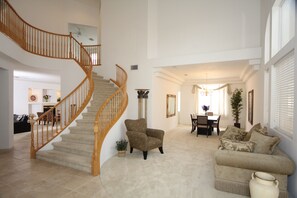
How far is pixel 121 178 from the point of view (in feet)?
10.7

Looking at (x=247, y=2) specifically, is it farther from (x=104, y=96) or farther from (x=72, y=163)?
(x=72, y=163)

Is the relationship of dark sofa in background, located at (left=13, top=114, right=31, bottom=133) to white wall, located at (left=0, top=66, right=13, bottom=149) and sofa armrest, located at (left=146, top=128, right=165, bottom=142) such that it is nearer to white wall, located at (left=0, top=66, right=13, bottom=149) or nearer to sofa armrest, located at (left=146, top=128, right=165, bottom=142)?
white wall, located at (left=0, top=66, right=13, bottom=149)

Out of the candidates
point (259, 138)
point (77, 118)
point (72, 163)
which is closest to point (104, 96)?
point (77, 118)

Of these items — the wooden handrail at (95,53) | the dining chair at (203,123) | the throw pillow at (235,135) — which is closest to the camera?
the throw pillow at (235,135)

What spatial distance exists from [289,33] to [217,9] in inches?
115

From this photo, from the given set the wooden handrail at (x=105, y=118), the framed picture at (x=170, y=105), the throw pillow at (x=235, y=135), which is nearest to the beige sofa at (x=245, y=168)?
the throw pillow at (x=235, y=135)

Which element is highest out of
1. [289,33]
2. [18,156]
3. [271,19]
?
[271,19]

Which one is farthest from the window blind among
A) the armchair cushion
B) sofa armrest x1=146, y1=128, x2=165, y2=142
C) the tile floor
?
the armchair cushion

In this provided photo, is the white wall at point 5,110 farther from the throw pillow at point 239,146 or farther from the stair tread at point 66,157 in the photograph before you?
the throw pillow at point 239,146

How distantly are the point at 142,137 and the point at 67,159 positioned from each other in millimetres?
1880

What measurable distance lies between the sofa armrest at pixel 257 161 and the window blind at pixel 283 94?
72cm

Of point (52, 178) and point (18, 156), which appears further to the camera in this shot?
point (18, 156)

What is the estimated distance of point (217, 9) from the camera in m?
5.34

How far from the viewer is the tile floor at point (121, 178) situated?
108 inches
